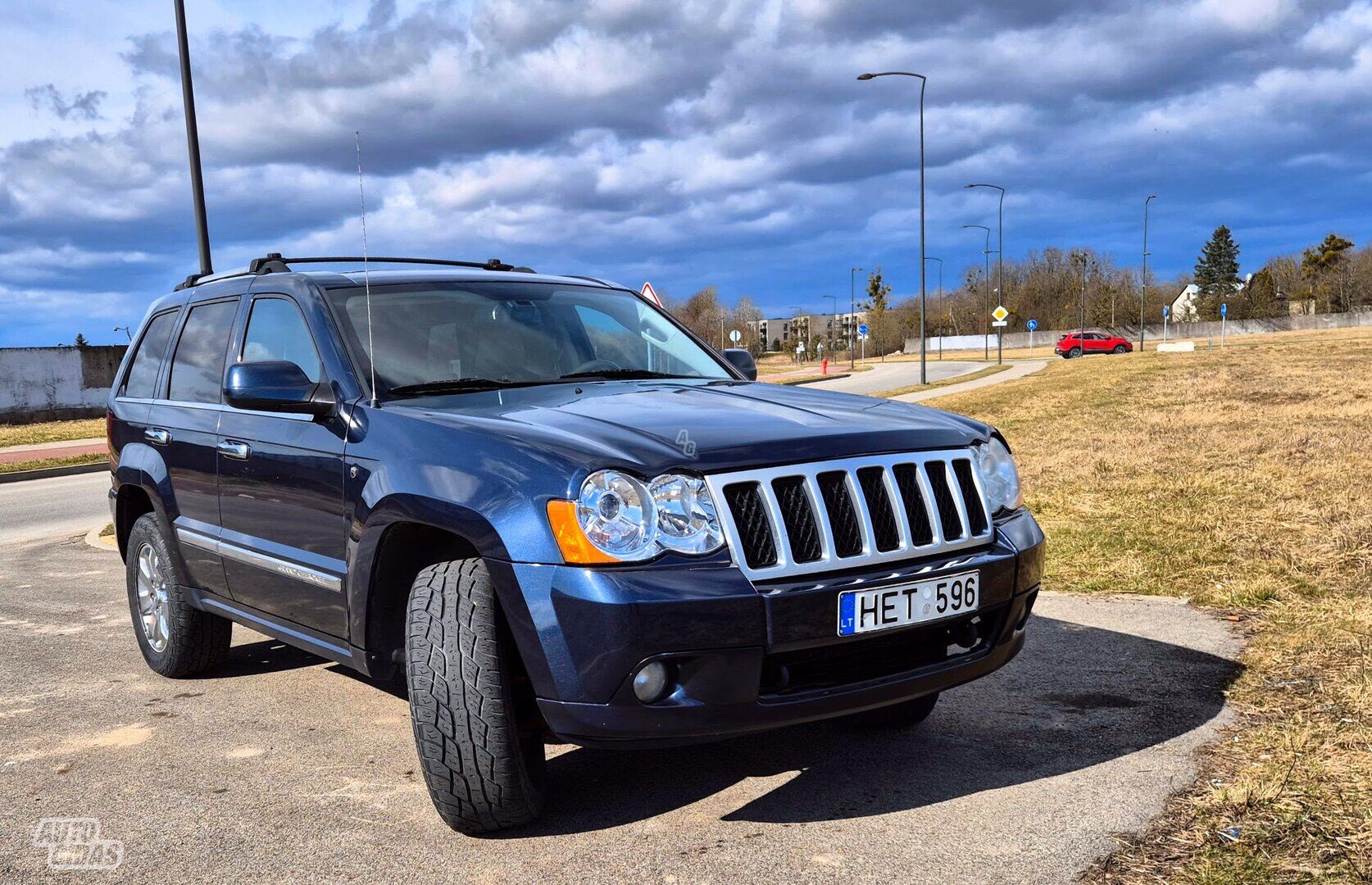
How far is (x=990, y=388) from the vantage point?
97.8ft

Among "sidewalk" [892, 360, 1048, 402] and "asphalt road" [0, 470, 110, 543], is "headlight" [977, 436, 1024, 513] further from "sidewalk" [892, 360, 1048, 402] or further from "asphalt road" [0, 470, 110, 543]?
"sidewalk" [892, 360, 1048, 402]

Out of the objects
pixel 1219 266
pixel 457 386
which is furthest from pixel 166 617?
pixel 1219 266

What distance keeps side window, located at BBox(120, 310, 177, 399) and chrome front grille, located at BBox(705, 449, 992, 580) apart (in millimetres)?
3482

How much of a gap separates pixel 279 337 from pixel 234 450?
1.52 feet

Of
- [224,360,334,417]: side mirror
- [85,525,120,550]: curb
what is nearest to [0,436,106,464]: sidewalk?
[85,525,120,550]: curb

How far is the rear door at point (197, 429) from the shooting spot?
15.4ft

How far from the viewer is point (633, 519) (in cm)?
306

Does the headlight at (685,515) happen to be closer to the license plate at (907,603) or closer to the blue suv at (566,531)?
the blue suv at (566,531)

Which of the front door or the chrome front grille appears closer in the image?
the chrome front grille

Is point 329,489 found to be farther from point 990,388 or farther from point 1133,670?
point 990,388

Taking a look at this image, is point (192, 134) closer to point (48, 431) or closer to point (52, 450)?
point (52, 450)

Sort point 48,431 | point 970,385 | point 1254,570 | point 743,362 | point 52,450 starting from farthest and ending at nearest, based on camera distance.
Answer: point 970,385
point 48,431
point 52,450
point 1254,570
point 743,362

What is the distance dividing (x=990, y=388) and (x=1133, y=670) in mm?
25701

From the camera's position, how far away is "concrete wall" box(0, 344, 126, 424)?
2925cm
